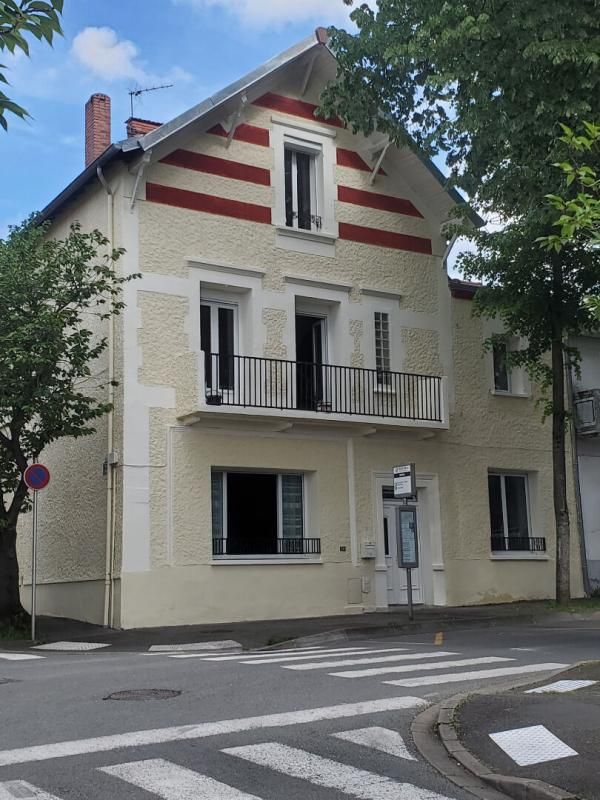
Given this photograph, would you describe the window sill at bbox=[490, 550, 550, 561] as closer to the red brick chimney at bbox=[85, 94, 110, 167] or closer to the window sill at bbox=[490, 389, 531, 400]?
the window sill at bbox=[490, 389, 531, 400]

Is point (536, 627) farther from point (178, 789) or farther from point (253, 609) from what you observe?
point (178, 789)

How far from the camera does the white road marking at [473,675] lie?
9.52 metres

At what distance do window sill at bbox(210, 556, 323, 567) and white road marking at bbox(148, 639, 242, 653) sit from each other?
351 cm

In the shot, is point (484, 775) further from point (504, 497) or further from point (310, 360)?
point (504, 497)

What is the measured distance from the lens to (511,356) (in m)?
20.1

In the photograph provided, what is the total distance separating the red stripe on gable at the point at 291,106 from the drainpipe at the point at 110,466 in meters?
4.03

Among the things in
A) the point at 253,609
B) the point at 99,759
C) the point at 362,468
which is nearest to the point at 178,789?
the point at 99,759

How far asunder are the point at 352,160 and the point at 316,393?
539 cm

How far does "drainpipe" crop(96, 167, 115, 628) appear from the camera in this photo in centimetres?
1803

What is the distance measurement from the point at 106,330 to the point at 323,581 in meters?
6.35

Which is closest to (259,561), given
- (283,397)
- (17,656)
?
(283,397)

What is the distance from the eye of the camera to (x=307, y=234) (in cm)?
2081

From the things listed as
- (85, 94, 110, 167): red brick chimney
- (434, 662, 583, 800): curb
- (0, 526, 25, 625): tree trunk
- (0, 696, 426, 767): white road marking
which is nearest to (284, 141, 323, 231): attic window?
(85, 94, 110, 167): red brick chimney

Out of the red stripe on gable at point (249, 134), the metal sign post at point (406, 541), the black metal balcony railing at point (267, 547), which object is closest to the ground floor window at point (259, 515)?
the black metal balcony railing at point (267, 547)
